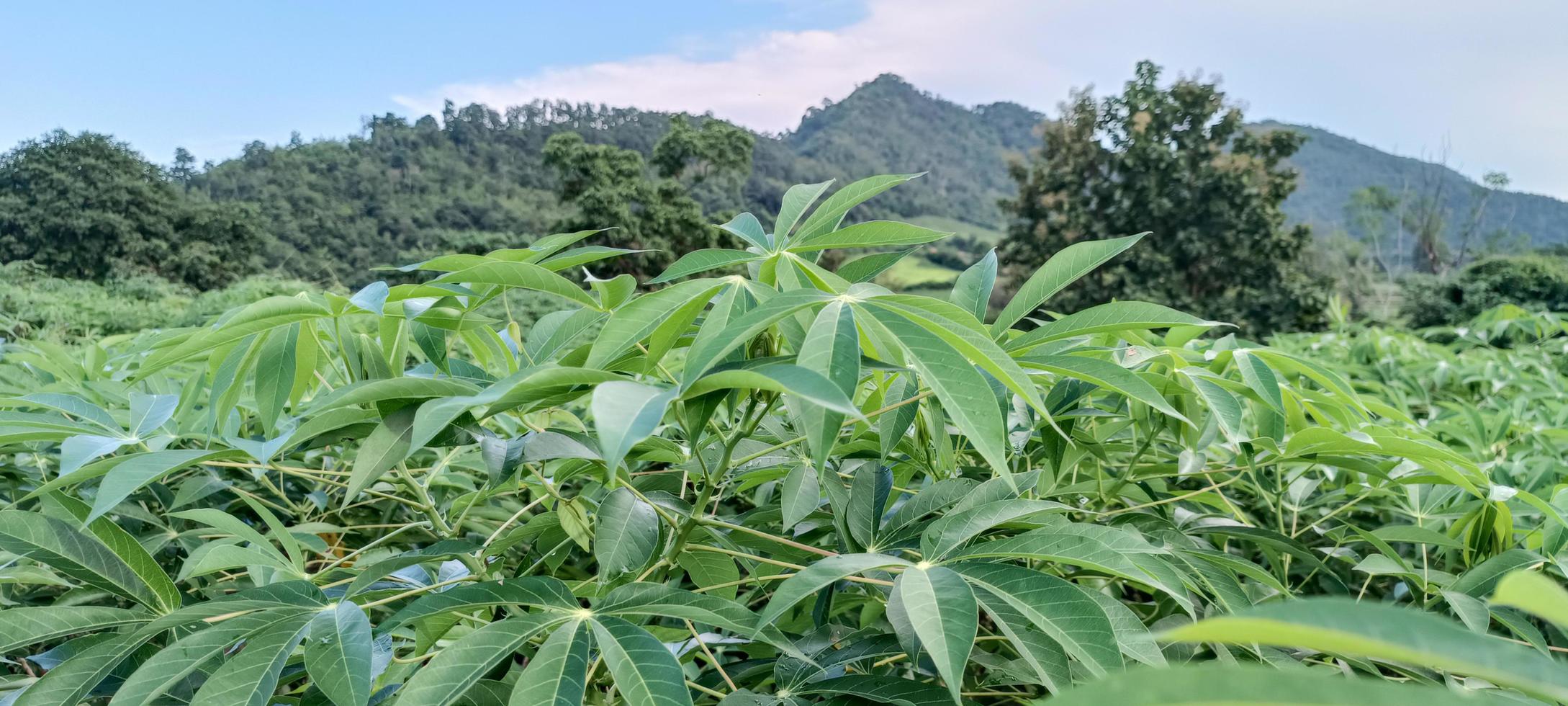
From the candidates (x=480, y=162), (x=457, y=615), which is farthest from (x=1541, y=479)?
(x=480, y=162)

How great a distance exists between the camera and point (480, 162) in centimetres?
2552

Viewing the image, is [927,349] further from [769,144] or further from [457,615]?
[769,144]

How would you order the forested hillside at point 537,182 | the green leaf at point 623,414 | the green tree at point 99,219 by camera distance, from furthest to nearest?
the forested hillside at point 537,182, the green tree at point 99,219, the green leaf at point 623,414

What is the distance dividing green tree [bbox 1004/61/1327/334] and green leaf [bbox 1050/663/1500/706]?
45.9 ft

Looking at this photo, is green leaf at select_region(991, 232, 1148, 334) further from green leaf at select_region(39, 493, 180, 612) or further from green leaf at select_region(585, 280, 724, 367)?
green leaf at select_region(39, 493, 180, 612)

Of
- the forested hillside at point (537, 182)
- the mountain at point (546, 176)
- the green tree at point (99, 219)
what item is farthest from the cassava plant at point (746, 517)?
the green tree at point (99, 219)

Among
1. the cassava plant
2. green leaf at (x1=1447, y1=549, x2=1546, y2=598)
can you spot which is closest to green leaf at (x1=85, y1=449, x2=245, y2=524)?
the cassava plant

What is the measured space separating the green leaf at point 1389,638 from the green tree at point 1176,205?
14.0 meters

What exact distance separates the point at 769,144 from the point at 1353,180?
2536 centimetres

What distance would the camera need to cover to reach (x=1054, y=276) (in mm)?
438

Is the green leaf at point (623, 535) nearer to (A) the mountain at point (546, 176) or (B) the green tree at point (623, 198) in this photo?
(A) the mountain at point (546, 176)

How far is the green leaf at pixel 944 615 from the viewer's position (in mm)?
274

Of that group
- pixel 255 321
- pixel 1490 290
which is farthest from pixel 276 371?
pixel 1490 290

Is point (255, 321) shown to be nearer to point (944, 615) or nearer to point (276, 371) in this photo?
point (276, 371)
